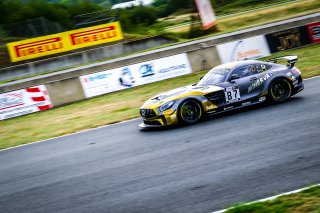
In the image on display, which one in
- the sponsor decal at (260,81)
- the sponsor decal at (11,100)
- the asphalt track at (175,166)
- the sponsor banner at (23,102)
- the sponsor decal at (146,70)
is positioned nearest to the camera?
the asphalt track at (175,166)

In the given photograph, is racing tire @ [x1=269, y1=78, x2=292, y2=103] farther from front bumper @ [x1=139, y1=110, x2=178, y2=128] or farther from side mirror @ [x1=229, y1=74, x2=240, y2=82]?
front bumper @ [x1=139, y1=110, x2=178, y2=128]

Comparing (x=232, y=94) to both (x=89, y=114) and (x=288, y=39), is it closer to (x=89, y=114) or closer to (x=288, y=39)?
(x=89, y=114)

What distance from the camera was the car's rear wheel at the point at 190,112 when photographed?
10.9 metres

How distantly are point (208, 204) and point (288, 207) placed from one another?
1.10 m

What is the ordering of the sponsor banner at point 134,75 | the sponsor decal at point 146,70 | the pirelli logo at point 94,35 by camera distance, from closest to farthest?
the sponsor banner at point 134,75 → the sponsor decal at point 146,70 → the pirelli logo at point 94,35

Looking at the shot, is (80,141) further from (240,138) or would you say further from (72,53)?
(72,53)

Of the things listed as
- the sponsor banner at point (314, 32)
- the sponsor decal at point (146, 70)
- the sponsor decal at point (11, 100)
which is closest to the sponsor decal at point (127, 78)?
the sponsor decal at point (146, 70)

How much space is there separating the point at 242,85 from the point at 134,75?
29.1 feet

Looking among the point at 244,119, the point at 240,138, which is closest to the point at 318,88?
the point at 244,119

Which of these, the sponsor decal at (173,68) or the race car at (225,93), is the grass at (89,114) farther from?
the race car at (225,93)

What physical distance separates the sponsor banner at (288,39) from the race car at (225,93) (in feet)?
31.9

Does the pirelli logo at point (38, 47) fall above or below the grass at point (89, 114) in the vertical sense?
above

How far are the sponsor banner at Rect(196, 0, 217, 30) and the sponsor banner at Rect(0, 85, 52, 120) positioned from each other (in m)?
15.7

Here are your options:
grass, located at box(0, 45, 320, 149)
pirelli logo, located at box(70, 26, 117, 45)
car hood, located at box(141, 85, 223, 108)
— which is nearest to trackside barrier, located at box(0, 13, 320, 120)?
grass, located at box(0, 45, 320, 149)
